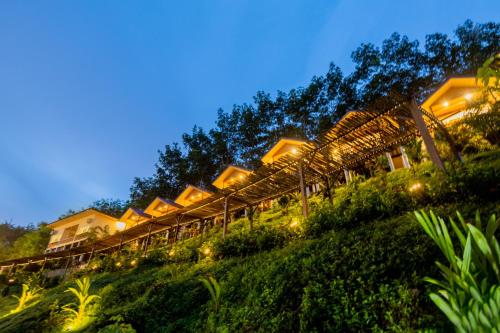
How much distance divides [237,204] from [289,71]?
612 feet

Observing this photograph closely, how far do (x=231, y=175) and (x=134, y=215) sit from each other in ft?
48.4

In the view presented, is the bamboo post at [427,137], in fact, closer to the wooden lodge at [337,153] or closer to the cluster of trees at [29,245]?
the wooden lodge at [337,153]

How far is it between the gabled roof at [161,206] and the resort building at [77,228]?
6903 millimetres

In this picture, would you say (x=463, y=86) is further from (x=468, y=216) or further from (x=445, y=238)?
(x=445, y=238)

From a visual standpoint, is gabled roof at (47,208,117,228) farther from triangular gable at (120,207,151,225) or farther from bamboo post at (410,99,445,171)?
bamboo post at (410,99,445,171)

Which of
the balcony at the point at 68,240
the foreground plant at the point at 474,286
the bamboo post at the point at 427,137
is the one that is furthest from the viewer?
the balcony at the point at 68,240

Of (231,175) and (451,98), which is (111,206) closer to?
(231,175)

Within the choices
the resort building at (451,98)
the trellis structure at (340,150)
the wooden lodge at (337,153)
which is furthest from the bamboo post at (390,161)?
the trellis structure at (340,150)

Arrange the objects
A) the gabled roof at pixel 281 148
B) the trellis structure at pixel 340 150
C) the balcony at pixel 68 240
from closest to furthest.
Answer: the trellis structure at pixel 340 150 < the gabled roof at pixel 281 148 < the balcony at pixel 68 240

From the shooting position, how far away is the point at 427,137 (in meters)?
6.46

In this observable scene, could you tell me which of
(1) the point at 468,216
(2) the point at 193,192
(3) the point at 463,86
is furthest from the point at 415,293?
(2) the point at 193,192

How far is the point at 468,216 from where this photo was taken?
475 centimetres

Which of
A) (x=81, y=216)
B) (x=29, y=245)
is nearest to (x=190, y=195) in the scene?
(x=81, y=216)

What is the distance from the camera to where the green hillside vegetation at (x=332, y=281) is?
3379 mm
